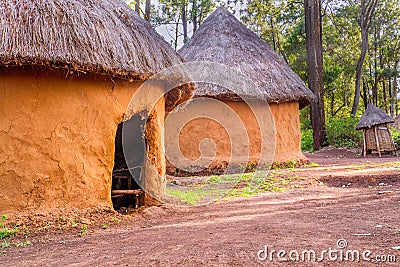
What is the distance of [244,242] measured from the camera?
3879 millimetres

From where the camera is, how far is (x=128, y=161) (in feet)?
24.7

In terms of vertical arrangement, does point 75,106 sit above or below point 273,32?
below

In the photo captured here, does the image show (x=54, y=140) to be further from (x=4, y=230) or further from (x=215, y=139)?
(x=215, y=139)

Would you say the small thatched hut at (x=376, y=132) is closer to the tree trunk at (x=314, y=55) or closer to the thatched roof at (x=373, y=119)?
the thatched roof at (x=373, y=119)

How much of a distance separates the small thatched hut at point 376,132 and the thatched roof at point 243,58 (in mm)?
2844

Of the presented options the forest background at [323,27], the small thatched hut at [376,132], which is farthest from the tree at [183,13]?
the small thatched hut at [376,132]

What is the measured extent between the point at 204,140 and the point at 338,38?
17.5 metres

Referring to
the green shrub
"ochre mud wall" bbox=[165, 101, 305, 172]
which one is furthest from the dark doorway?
the green shrub

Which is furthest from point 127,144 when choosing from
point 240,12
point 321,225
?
point 240,12

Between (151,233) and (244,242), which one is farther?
(151,233)

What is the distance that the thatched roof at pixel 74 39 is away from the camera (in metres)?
4.84

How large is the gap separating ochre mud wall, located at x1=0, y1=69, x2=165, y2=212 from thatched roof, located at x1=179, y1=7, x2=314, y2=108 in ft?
17.8

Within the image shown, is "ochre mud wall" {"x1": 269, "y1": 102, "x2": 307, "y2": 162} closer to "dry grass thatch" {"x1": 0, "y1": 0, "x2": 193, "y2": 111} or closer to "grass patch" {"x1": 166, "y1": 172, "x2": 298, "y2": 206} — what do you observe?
"grass patch" {"x1": 166, "y1": 172, "x2": 298, "y2": 206}

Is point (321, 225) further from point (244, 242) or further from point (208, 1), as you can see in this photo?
point (208, 1)
